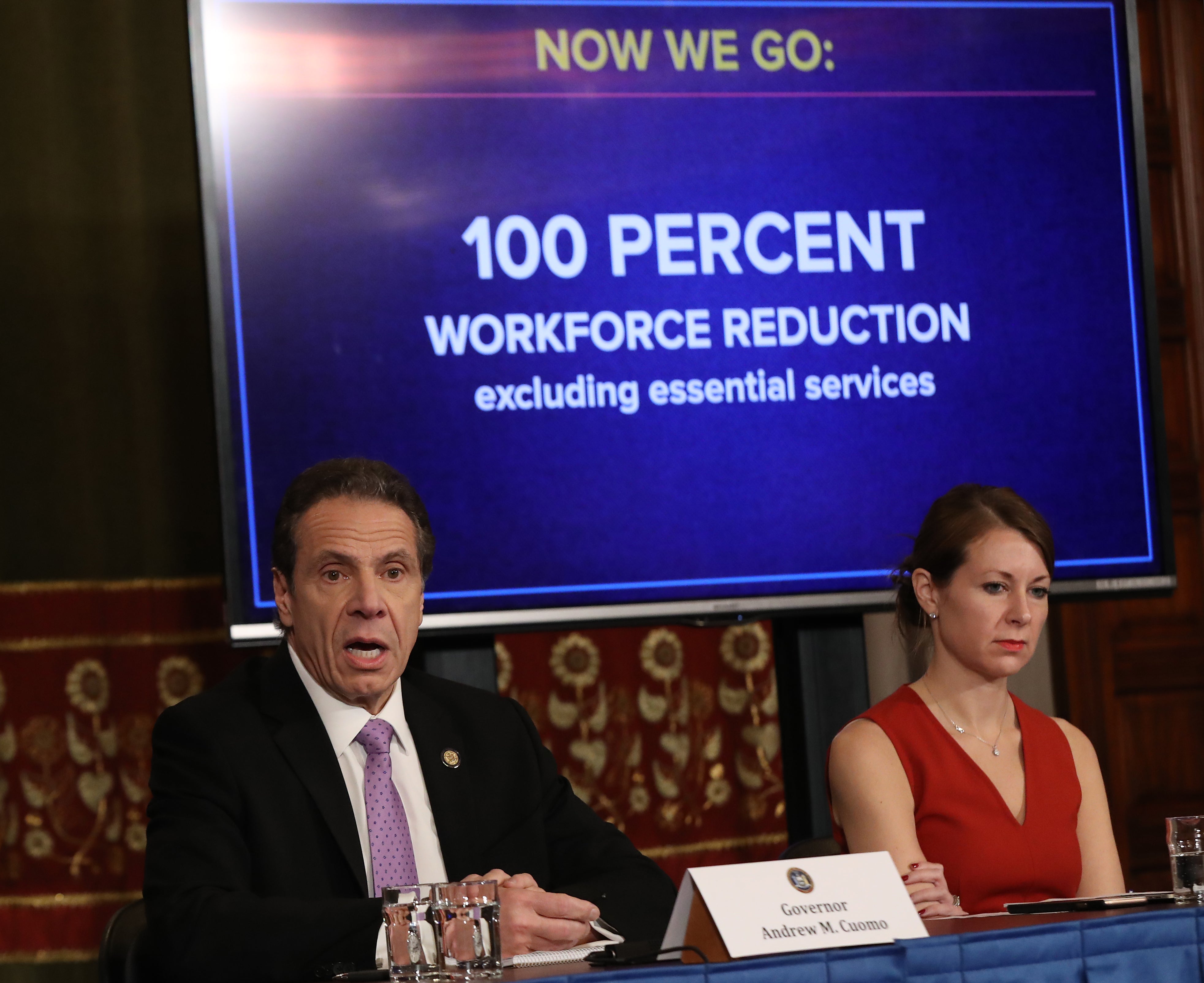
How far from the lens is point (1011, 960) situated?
4.87 feet

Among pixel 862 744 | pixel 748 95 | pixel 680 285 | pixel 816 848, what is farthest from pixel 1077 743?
pixel 748 95

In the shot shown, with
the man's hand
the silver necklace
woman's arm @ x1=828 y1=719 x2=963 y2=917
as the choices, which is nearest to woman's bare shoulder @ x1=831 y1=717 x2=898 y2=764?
woman's arm @ x1=828 y1=719 x2=963 y2=917

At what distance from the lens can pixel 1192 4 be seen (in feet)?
15.5

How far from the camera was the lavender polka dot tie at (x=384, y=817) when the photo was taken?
2.11 meters

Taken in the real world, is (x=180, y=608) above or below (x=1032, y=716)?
above

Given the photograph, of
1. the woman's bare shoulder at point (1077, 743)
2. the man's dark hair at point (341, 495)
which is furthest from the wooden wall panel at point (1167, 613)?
the man's dark hair at point (341, 495)

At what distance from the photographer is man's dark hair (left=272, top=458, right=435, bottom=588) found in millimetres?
2230

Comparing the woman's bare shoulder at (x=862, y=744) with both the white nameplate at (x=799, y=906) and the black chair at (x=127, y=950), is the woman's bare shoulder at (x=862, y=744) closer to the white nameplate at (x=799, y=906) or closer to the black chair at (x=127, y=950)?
the white nameplate at (x=799, y=906)

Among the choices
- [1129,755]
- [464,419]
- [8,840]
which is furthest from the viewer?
[1129,755]

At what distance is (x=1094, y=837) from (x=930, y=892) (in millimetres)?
631

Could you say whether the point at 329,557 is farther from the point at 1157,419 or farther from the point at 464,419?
the point at 1157,419

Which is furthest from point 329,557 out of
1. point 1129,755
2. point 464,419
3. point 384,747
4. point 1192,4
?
point 1192,4

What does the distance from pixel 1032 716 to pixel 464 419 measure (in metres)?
1.18

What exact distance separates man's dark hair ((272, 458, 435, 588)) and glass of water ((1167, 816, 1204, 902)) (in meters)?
1.09
